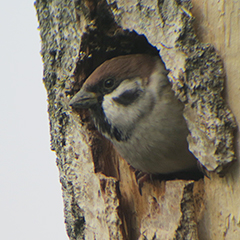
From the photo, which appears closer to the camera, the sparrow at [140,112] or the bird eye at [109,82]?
the sparrow at [140,112]

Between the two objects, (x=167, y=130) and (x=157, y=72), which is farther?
(x=157, y=72)

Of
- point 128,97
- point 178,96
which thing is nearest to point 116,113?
point 128,97

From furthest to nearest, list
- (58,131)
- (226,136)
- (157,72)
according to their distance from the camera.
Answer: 1. (58,131)
2. (157,72)
3. (226,136)

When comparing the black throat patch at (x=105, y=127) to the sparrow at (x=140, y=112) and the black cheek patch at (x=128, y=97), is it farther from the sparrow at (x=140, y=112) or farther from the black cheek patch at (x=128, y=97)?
the black cheek patch at (x=128, y=97)

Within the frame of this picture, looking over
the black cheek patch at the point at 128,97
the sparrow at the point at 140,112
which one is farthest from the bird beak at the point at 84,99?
the black cheek patch at the point at 128,97

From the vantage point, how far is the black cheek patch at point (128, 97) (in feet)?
6.07

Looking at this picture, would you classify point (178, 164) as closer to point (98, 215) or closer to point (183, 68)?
point (98, 215)

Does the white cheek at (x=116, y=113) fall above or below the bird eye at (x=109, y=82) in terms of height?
below

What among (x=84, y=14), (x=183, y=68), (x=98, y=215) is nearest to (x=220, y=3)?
(x=183, y=68)

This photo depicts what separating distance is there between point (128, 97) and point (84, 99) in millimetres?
244

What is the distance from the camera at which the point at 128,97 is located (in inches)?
72.9

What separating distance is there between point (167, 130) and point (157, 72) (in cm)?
34

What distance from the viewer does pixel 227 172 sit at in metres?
1.39

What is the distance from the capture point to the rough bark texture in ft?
4.50
